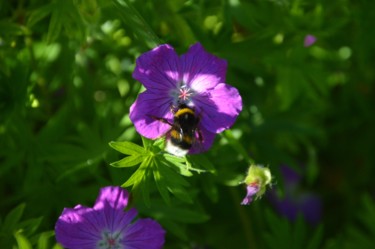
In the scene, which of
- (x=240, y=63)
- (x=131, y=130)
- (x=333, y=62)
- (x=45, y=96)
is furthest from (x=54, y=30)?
→ (x=333, y=62)

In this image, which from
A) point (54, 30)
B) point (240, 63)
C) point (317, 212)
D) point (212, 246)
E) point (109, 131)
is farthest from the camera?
point (317, 212)

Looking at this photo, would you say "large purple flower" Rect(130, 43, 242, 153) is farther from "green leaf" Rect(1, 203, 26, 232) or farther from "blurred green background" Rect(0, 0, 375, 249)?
"green leaf" Rect(1, 203, 26, 232)

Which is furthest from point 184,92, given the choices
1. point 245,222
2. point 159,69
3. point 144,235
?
point 245,222

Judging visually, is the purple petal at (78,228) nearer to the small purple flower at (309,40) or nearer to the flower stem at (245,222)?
the flower stem at (245,222)

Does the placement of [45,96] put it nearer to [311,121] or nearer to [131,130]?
[131,130]

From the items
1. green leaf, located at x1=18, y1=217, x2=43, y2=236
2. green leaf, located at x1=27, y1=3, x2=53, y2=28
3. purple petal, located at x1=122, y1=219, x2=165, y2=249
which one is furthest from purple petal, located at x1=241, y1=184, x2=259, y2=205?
green leaf, located at x1=27, y1=3, x2=53, y2=28

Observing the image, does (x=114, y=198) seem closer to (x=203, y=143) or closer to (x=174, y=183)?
(x=174, y=183)

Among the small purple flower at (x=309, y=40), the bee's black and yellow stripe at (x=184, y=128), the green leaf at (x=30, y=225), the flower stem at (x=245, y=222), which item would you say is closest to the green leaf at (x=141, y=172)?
the bee's black and yellow stripe at (x=184, y=128)
